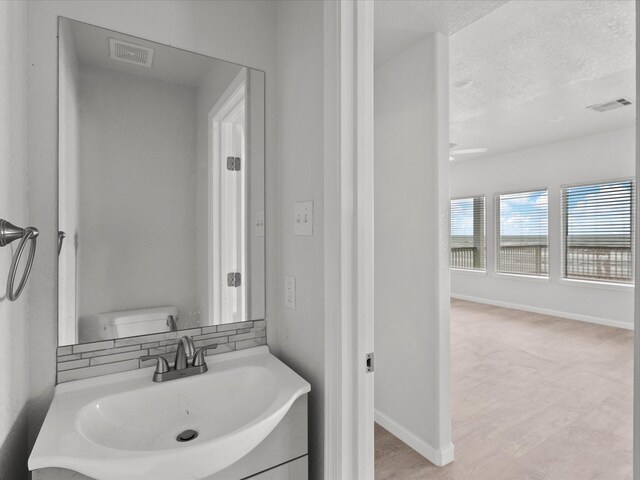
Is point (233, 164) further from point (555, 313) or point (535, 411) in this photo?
point (555, 313)

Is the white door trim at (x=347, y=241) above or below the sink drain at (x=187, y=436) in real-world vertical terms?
above

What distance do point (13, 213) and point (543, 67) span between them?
3383 mm

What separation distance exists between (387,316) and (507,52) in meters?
2.03

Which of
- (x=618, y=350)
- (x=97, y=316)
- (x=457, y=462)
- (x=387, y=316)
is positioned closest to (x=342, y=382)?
(x=97, y=316)

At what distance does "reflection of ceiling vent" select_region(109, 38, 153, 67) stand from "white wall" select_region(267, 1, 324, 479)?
1.60ft

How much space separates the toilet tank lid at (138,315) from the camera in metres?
1.22

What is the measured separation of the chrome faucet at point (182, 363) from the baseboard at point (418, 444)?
1.47 m

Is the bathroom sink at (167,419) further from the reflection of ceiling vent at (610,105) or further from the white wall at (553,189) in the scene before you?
the white wall at (553,189)

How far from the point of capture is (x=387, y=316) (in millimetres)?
2318

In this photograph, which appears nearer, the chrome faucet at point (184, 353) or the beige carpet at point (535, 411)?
the chrome faucet at point (184, 353)

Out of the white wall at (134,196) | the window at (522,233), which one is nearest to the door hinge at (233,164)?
the white wall at (134,196)

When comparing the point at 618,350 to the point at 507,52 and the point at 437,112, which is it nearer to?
the point at 507,52

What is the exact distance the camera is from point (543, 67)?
2.79 m

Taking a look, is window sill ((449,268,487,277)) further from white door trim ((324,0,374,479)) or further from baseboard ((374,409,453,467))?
white door trim ((324,0,374,479))
